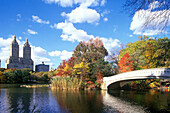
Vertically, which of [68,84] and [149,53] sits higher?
[149,53]

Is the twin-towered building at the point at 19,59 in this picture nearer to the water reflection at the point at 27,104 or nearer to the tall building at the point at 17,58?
the tall building at the point at 17,58

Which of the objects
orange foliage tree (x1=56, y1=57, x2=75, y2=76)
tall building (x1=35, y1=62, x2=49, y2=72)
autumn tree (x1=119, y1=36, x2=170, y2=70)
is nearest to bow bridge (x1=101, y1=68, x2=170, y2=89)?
autumn tree (x1=119, y1=36, x2=170, y2=70)

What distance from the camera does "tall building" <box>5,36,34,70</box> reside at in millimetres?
142625

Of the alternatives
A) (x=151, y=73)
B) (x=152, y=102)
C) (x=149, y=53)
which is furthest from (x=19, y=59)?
(x=149, y=53)

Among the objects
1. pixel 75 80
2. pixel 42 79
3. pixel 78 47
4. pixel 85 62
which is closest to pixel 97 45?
pixel 78 47

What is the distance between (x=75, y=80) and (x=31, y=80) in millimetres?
49664

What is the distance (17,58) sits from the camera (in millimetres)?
152125

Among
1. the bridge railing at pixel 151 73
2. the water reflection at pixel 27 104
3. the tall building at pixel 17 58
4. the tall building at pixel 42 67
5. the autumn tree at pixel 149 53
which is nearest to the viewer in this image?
the autumn tree at pixel 149 53

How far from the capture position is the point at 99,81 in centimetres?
2862

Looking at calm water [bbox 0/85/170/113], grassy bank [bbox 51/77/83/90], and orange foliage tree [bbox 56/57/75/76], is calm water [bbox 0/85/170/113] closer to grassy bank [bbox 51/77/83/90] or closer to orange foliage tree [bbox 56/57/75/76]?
grassy bank [bbox 51/77/83/90]

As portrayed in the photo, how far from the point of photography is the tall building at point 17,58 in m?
143

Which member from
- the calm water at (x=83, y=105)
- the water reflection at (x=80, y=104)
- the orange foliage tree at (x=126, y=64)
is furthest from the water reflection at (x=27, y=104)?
the orange foliage tree at (x=126, y=64)

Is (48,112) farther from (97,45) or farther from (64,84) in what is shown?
(97,45)

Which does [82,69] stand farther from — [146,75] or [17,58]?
[17,58]
